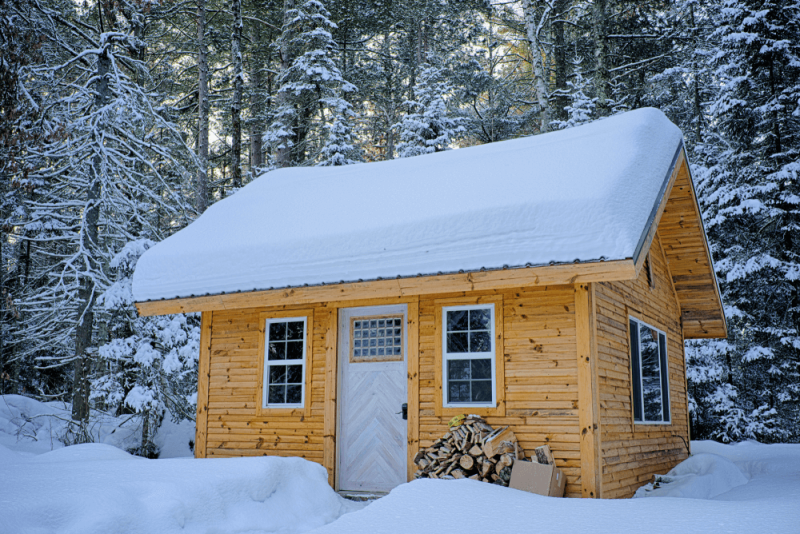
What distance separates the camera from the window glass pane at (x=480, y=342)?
8.53 m

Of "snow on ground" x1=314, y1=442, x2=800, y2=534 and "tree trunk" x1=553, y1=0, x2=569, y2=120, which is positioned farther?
"tree trunk" x1=553, y1=0, x2=569, y2=120

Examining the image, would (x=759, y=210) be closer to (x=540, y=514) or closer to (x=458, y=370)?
(x=458, y=370)

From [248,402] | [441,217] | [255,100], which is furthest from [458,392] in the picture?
[255,100]

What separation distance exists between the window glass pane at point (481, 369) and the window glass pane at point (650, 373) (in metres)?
2.95

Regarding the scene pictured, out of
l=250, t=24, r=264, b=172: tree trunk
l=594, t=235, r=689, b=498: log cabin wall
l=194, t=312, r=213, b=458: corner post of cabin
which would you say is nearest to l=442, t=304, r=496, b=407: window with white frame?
l=594, t=235, r=689, b=498: log cabin wall

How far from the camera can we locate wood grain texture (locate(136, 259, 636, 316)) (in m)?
7.18

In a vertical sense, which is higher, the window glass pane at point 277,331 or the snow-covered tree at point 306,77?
the snow-covered tree at point 306,77

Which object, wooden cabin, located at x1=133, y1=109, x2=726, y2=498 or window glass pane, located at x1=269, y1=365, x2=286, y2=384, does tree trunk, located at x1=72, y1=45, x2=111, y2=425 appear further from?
window glass pane, located at x1=269, y1=365, x2=286, y2=384

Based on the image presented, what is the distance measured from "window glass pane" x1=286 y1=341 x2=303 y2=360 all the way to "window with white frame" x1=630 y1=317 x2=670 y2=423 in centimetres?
481

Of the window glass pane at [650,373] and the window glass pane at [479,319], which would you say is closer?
the window glass pane at [479,319]

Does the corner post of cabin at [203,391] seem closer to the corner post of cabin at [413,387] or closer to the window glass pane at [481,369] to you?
the corner post of cabin at [413,387]

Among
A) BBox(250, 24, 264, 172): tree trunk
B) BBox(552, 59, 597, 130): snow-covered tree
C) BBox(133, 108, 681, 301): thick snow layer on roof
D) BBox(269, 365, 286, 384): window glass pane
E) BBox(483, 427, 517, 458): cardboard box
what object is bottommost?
BBox(483, 427, 517, 458): cardboard box

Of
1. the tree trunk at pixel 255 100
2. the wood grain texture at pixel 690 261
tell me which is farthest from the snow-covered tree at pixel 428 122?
the wood grain texture at pixel 690 261

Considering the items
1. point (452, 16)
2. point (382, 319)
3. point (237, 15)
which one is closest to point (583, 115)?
point (452, 16)
